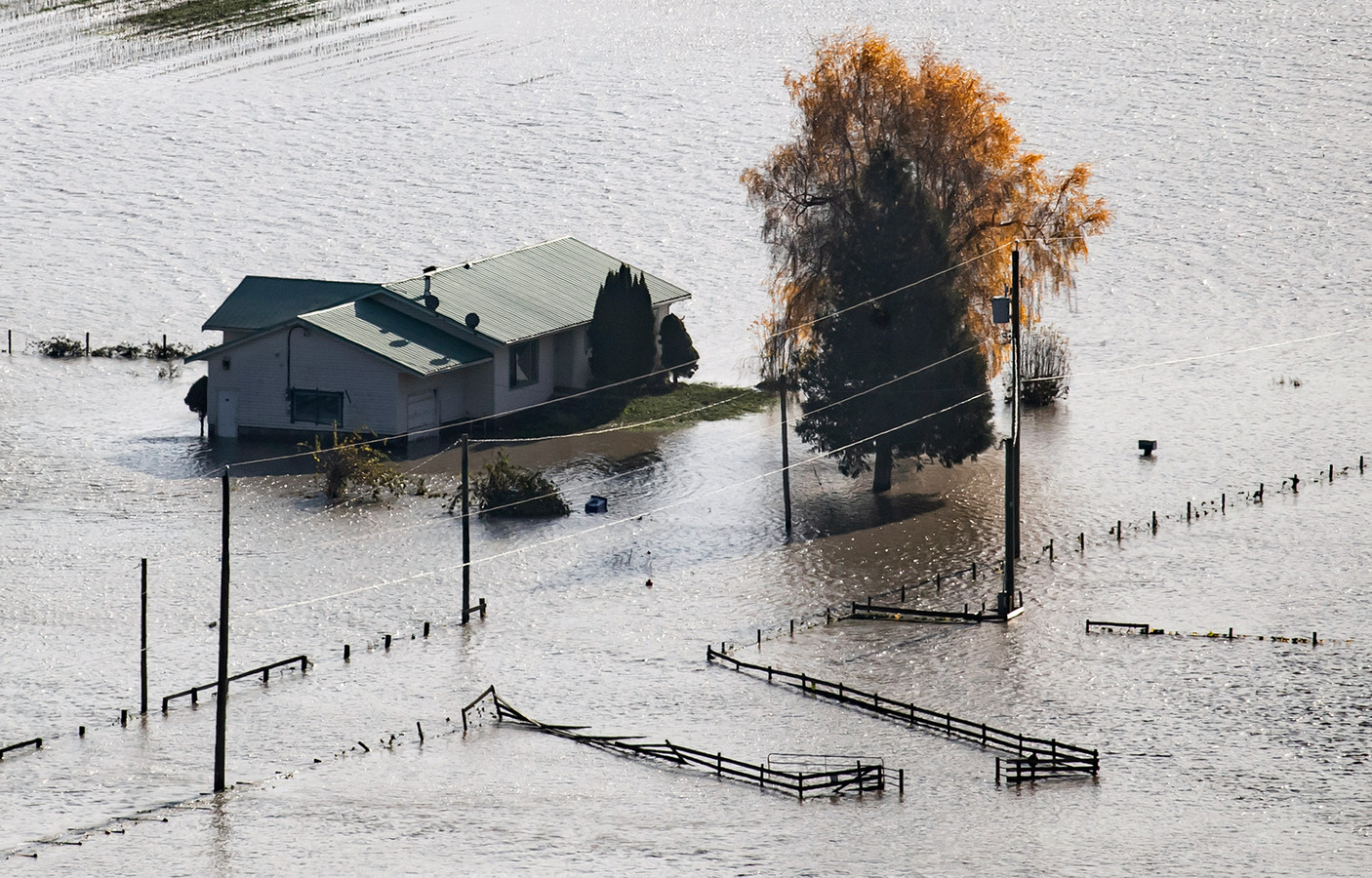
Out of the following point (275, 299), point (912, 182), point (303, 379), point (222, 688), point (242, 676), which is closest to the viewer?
point (222, 688)

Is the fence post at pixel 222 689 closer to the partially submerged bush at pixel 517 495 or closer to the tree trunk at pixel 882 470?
the partially submerged bush at pixel 517 495

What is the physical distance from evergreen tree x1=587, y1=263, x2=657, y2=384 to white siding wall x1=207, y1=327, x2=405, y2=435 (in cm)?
897

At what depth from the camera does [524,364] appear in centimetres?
6206

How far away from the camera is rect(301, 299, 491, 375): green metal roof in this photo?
→ 57188 mm

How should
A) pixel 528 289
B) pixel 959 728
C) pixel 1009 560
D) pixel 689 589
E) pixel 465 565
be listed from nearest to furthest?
pixel 959 728, pixel 465 565, pixel 1009 560, pixel 689 589, pixel 528 289

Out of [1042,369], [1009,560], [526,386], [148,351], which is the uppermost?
[148,351]

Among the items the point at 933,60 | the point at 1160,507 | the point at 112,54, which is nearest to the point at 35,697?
→ the point at 1160,507

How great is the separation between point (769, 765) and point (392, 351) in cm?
2708

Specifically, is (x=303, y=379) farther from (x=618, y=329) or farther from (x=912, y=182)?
(x=912, y=182)

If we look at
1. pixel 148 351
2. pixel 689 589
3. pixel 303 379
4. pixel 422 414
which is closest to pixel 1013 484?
pixel 689 589

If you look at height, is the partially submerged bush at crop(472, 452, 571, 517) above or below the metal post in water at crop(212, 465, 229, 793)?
above

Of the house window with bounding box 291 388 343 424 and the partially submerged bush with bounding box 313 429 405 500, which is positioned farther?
the house window with bounding box 291 388 343 424

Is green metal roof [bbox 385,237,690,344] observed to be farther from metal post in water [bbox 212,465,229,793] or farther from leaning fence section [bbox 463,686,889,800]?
metal post in water [bbox 212,465,229,793]

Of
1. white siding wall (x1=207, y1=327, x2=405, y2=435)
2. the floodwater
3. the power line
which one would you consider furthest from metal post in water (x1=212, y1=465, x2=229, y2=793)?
the power line
